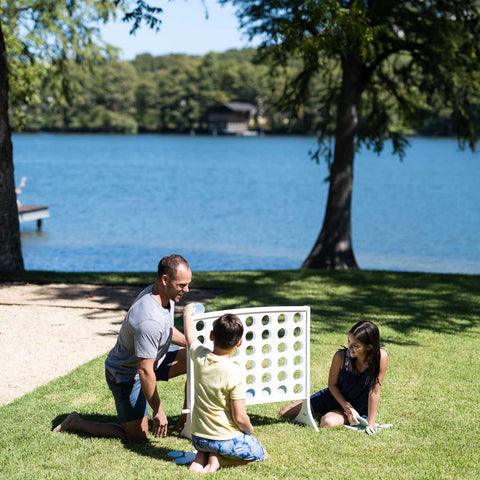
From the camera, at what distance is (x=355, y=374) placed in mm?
5719

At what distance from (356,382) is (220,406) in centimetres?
142

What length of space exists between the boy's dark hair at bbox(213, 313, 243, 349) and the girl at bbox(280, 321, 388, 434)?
1.15 meters

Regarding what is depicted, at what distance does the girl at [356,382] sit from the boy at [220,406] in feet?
3.54

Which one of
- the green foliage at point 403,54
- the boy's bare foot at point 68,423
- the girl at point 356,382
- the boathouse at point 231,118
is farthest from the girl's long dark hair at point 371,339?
the boathouse at point 231,118

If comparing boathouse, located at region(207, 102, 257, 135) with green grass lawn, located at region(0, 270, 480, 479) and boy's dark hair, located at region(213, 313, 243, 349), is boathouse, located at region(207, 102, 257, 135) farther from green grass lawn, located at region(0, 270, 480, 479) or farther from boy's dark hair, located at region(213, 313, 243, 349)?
boy's dark hair, located at region(213, 313, 243, 349)

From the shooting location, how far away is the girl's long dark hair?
17.7 feet

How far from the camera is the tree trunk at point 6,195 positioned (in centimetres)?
1296

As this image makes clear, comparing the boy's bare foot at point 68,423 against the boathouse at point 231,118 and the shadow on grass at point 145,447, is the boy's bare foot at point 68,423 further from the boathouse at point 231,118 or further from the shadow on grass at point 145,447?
the boathouse at point 231,118

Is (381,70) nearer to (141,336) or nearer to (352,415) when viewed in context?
(352,415)

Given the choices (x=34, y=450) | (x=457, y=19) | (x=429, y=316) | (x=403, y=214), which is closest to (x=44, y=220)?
(x=403, y=214)

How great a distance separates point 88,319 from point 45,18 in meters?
9.39

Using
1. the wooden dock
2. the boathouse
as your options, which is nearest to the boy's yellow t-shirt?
the wooden dock

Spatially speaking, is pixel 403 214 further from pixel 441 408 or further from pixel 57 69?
pixel 441 408

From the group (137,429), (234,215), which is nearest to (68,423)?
(137,429)
